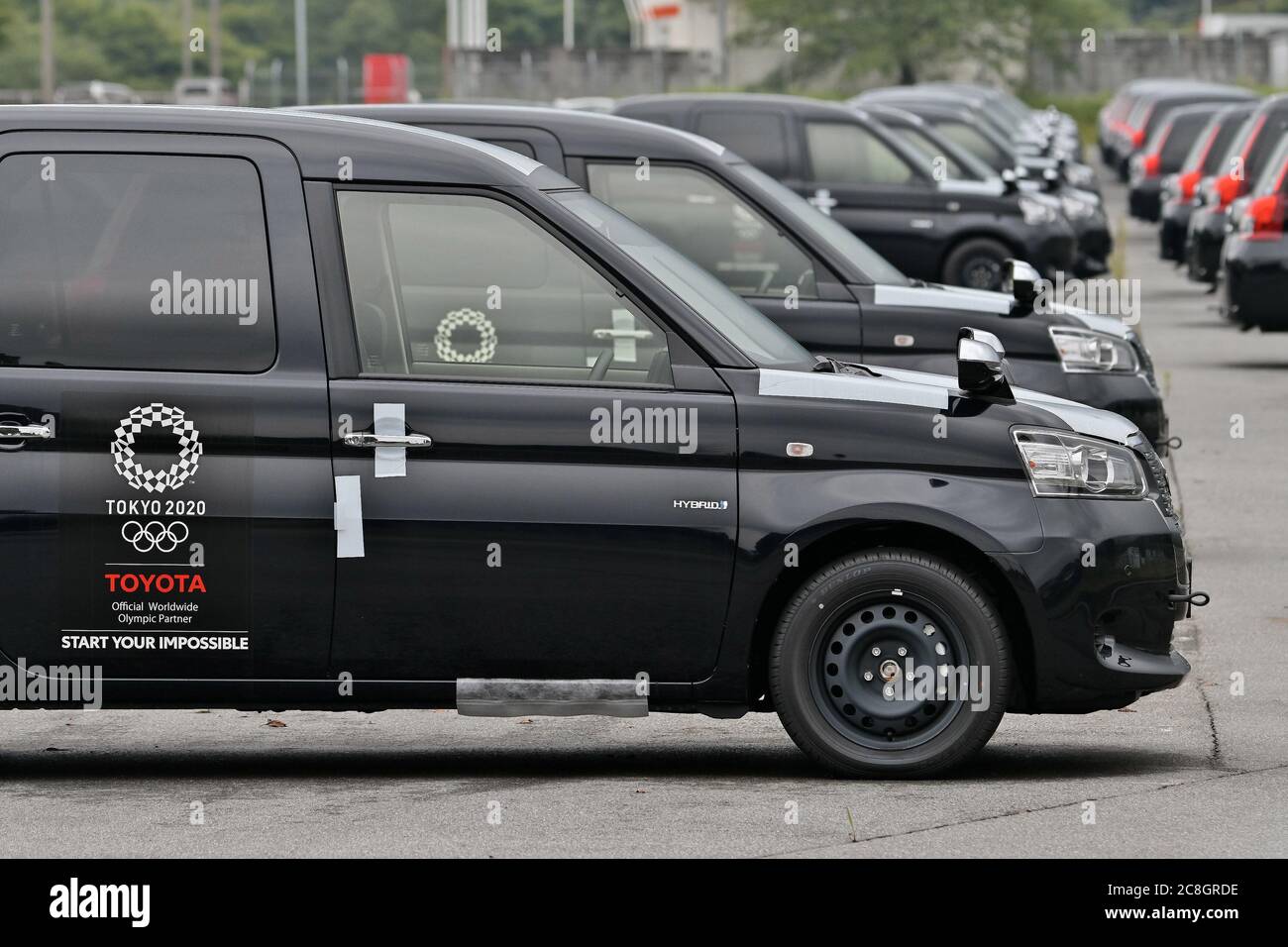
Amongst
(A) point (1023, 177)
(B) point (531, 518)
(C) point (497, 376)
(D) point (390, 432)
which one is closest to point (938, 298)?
(C) point (497, 376)

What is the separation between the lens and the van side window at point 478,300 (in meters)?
6.92

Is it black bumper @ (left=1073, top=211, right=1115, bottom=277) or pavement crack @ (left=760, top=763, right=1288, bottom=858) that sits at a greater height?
black bumper @ (left=1073, top=211, right=1115, bottom=277)

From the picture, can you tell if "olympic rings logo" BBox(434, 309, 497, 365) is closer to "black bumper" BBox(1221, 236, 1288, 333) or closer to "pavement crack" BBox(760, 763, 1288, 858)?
"pavement crack" BBox(760, 763, 1288, 858)

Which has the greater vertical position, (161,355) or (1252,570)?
(161,355)

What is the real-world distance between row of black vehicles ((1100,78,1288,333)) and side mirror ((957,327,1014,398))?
1135 cm

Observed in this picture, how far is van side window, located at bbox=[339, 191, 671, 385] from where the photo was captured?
6.92 meters

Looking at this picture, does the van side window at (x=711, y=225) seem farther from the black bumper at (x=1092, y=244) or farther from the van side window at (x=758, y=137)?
the black bumper at (x=1092, y=244)

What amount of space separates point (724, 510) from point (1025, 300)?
200 inches

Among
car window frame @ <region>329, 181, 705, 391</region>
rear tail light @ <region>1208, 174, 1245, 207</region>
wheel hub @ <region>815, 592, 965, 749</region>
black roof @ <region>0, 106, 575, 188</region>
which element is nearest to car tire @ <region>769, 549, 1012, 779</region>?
wheel hub @ <region>815, 592, 965, 749</region>

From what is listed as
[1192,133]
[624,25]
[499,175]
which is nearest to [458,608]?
[499,175]

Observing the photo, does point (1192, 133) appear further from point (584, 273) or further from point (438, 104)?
point (584, 273)

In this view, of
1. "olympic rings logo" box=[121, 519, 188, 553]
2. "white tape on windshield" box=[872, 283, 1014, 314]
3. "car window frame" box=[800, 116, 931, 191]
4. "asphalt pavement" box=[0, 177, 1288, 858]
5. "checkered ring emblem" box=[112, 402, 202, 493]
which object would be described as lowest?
"asphalt pavement" box=[0, 177, 1288, 858]

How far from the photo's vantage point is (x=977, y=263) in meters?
19.3
